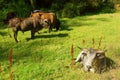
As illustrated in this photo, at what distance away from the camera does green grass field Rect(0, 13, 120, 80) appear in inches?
377

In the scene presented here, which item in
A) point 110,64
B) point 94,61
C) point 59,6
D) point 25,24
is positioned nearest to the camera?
point 94,61

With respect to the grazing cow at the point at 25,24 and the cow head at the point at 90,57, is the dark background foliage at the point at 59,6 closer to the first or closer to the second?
the grazing cow at the point at 25,24

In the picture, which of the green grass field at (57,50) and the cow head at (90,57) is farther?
the cow head at (90,57)

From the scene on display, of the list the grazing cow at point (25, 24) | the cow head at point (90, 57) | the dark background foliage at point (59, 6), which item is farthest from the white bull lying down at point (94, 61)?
the dark background foliage at point (59, 6)

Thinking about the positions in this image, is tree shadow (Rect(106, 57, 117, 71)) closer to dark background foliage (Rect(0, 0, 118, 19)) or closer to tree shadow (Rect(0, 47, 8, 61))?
tree shadow (Rect(0, 47, 8, 61))

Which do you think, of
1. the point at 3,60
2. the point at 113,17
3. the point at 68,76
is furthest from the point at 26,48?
the point at 113,17

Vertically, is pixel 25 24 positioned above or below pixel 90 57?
above

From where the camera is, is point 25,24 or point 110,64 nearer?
point 110,64

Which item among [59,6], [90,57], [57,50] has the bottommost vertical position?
[57,50]

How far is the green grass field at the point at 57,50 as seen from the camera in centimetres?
958

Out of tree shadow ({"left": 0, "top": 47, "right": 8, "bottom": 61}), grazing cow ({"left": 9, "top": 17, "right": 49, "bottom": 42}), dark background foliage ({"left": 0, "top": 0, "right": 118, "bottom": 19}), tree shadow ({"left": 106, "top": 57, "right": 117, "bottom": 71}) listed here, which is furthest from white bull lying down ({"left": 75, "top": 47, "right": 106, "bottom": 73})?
dark background foliage ({"left": 0, "top": 0, "right": 118, "bottom": 19})

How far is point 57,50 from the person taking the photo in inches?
477

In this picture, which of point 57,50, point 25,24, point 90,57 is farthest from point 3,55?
point 90,57

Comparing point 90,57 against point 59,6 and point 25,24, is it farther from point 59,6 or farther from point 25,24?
point 59,6
